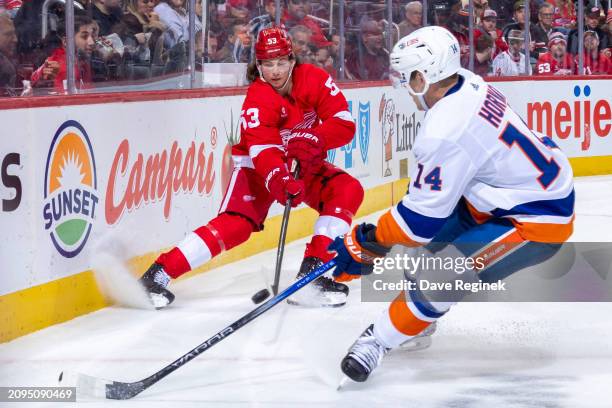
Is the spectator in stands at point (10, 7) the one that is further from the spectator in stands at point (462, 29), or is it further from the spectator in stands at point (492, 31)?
the spectator in stands at point (492, 31)

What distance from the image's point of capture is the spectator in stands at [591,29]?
1175 cm

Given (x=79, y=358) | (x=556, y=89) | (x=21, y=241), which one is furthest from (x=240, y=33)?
(x=556, y=89)

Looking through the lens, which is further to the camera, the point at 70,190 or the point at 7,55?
the point at 70,190

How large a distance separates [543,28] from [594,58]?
0.69m

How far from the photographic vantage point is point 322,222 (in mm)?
5469

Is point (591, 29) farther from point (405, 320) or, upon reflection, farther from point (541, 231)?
point (405, 320)

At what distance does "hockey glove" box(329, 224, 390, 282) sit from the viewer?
12.5 ft

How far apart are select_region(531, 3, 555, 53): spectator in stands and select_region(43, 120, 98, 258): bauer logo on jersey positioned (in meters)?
6.95

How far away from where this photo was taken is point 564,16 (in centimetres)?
1173

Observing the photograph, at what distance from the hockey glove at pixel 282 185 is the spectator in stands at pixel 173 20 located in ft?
5.00

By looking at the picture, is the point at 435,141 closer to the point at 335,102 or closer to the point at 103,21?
the point at 335,102

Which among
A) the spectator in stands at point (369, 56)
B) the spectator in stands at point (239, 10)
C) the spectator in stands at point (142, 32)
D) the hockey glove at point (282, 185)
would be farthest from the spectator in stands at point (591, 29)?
the hockey glove at point (282, 185)

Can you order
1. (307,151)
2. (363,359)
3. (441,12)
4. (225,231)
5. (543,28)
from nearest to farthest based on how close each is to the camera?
(363,359) < (307,151) < (225,231) < (441,12) < (543,28)

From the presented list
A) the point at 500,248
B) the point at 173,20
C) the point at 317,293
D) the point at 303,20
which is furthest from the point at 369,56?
the point at 500,248
